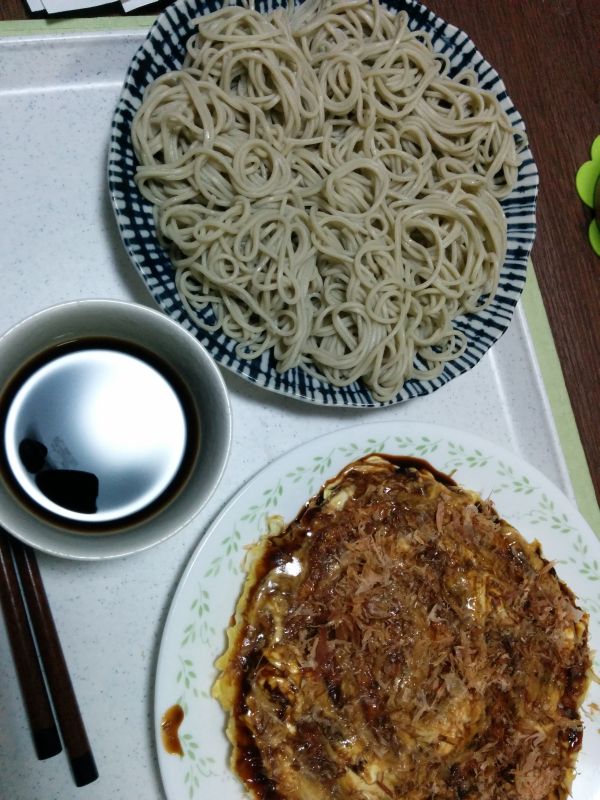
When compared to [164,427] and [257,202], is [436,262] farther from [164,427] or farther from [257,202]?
[164,427]

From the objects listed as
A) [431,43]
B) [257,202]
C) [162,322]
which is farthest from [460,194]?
[162,322]

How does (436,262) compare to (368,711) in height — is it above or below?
above

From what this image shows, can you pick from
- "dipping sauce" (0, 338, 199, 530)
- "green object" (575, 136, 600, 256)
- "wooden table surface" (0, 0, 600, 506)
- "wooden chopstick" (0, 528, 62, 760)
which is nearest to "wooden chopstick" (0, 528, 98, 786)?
"wooden chopstick" (0, 528, 62, 760)

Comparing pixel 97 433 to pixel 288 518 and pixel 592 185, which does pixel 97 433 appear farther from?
pixel 592 185

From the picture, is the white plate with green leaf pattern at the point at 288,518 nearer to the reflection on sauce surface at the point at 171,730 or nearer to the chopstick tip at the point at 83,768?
the reflection on sauce surface at the point at 171,730

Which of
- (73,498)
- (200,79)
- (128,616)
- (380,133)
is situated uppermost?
(200,79)

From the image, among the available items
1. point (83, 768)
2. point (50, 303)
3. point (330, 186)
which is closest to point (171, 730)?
point (83, 768)

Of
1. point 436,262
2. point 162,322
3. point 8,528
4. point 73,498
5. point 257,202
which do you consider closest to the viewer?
point 8,528
